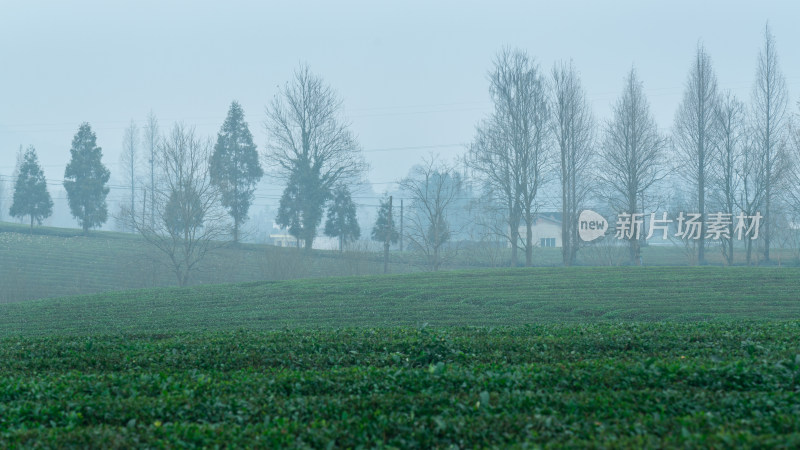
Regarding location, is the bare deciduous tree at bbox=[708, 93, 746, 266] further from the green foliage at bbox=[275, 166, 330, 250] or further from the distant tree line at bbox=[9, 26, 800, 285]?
the green foliage at bbox=[275, 166, 330, 250]

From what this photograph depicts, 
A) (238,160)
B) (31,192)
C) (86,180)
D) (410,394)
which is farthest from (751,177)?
(31,192)

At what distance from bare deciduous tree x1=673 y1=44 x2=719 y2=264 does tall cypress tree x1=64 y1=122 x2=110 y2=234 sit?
35.2 metres

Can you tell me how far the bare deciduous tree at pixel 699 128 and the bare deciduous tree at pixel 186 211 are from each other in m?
23.4

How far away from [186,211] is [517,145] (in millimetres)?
15474

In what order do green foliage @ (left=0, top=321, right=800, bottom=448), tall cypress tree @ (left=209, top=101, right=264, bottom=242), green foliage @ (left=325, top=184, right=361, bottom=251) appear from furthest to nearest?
1. green foliage @ (left=325, top=184, right=361, bottom=251)
2. tall cypress tree @ (left=209, top=101, right=264, bottom=242)
3. green foliage @ (left=0, top=321, right=800, bottom=448)

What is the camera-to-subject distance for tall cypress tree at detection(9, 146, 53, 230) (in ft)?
142

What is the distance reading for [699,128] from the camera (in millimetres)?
33938

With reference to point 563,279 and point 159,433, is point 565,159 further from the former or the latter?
point 159,433

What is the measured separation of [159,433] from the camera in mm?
4629

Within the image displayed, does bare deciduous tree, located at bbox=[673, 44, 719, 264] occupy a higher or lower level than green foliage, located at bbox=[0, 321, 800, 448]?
higher

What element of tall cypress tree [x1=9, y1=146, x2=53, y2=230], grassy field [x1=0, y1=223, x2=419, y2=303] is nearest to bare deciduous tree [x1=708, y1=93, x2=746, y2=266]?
grassy field [x1=0, y1=223, x2=419, y2=303]

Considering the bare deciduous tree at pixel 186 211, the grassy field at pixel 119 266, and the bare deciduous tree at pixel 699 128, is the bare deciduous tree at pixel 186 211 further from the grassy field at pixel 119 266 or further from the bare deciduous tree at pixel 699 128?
the bare deciduous tree at pixel 699 128

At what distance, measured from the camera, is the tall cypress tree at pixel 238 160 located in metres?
42.7

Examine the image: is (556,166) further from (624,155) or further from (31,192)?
(31,192)
